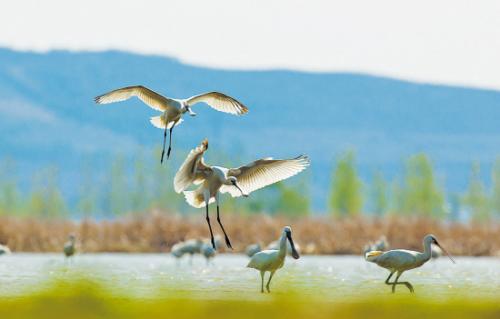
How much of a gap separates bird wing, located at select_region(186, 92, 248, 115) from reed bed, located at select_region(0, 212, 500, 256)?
49.5 feet

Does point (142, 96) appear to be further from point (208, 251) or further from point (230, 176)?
point (208, 251)

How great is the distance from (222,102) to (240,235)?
52.9 ft

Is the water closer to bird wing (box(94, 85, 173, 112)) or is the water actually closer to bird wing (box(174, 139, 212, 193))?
bird wing (box(174, 139, 212, 193))

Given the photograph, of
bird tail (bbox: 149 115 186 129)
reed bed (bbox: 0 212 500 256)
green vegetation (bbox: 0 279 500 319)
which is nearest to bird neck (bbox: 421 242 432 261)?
bird tail (bbox: 149 115 186 129)

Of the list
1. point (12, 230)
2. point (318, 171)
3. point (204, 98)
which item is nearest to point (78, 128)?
point (318, 171)

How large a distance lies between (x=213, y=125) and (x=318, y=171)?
19908mm

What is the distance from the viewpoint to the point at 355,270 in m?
22.8

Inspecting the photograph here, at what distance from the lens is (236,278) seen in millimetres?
19188

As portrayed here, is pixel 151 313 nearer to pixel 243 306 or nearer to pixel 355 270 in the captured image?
pixel 243 306

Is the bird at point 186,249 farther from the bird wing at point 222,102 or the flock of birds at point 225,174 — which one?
the bird wing at point 222,102

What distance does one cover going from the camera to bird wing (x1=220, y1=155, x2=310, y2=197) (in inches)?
649

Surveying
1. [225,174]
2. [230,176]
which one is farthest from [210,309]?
[230,176]

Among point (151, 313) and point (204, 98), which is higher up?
point (204, 98)

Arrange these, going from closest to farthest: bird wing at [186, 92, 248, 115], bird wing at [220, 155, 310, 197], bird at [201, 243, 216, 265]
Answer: bird wing at [220, 155, 310, 197]
bird wing at [186, 92, 248, 115]
bird at [201, 243, 216, 265]
